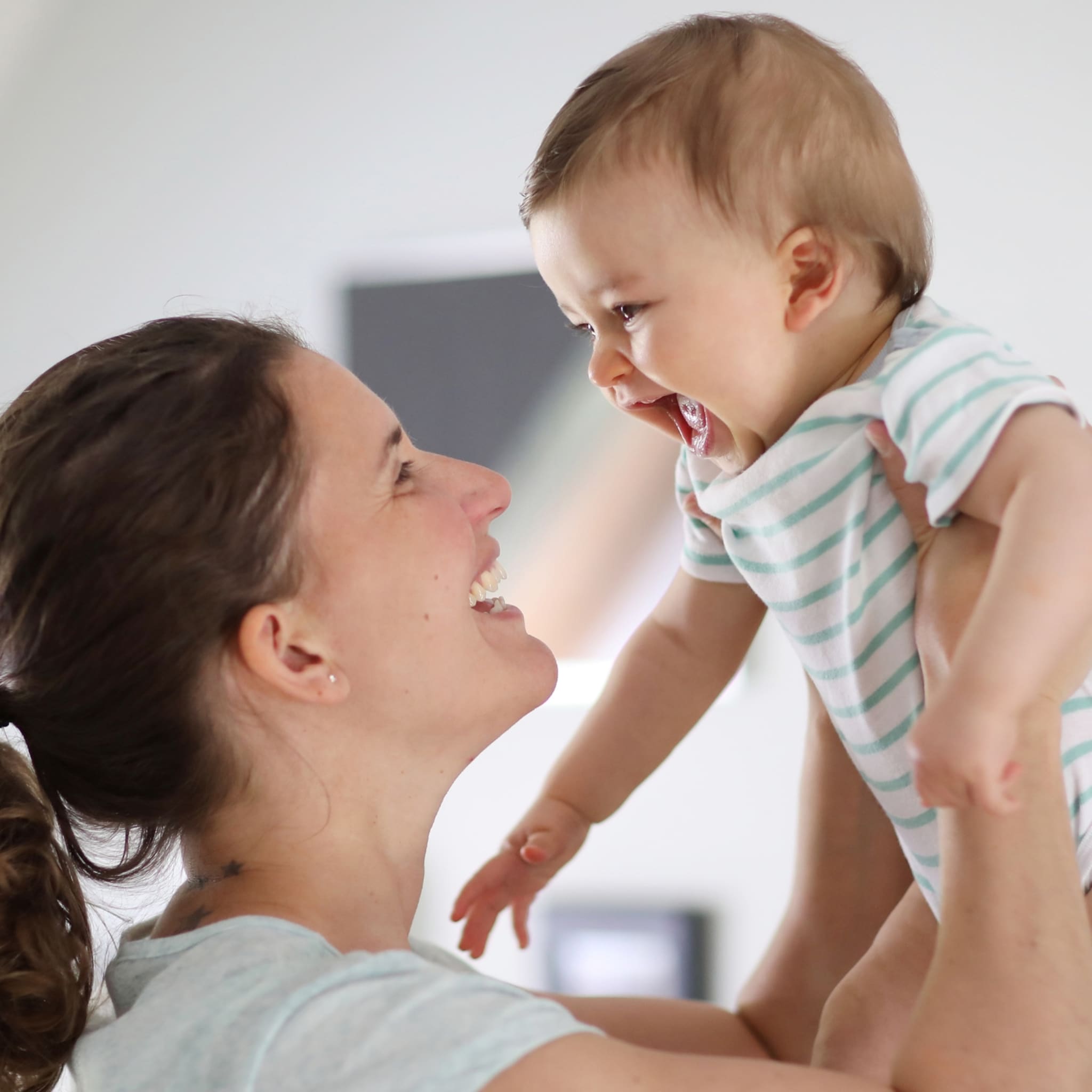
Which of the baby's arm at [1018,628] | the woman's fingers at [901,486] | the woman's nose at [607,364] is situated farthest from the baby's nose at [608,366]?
the baby's arm at [1018,628]

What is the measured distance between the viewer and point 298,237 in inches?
95.0

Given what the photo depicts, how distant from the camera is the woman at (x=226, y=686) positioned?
0.71 m

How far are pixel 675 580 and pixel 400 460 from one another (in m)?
0.33

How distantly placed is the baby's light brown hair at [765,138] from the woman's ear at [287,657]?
1.25ft

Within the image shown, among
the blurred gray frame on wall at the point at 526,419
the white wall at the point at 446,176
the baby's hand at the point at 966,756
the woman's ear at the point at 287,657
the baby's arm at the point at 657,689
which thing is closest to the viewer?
the baby's hand at the point at 966,756

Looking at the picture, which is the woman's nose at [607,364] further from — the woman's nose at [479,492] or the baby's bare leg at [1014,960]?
the baby's bare leg at [1014,960]

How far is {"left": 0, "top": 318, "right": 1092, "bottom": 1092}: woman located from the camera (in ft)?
2.34

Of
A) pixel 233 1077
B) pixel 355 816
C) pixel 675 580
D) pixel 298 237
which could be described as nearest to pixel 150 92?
pixel 298 237

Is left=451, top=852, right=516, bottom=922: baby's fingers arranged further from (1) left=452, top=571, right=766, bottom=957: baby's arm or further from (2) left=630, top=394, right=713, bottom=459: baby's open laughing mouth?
(2) left=630, top=394, right=713, bottom=459: baby's open laughing mouth

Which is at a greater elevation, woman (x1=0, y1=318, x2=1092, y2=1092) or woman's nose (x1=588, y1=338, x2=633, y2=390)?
woman's nose (x1=588, y1=338, x2=633, y2=390)

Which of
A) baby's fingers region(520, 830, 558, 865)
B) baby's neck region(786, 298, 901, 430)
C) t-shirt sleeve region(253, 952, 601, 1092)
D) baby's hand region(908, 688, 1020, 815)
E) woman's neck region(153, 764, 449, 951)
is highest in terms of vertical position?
baby's neck region(786, 298, 901, 430)

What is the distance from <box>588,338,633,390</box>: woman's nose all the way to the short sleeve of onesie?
0.23 metres

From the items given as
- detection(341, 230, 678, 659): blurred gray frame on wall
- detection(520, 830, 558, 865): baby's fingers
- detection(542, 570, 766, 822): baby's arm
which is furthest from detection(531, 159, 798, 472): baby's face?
detection(341, 230, 678, 659): blurred gray frame on wall

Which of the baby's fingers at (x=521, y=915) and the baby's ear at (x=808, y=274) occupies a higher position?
the baby's ear at (x=808, y=274)
